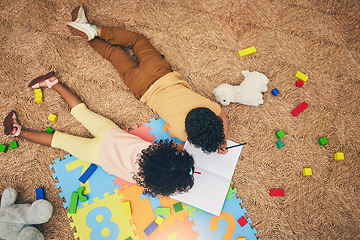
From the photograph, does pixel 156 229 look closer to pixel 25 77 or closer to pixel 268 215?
pixel 268 215

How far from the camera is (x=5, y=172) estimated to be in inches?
43.4

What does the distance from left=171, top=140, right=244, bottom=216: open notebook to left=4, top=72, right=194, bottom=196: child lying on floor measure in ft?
0.19

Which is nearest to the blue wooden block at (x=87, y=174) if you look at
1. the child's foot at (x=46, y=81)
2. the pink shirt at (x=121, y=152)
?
the pink shirt at (x=121, y=152)

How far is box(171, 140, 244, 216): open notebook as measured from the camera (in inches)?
40.3

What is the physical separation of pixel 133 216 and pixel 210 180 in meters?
0.40

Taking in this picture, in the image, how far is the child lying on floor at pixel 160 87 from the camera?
81 cm

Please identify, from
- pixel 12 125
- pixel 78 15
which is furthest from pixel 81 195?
pixel 78 15

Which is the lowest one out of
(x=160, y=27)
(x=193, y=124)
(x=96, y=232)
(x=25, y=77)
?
(x=96, y=232)

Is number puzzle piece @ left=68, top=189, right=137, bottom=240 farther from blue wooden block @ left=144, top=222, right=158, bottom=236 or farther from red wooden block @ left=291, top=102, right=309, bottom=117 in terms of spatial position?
red wooden block @ left=291, top=102, right=309, bottom=117

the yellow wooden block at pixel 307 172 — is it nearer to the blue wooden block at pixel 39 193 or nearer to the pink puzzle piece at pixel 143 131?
the pink puzzle piece at pixel 143 131

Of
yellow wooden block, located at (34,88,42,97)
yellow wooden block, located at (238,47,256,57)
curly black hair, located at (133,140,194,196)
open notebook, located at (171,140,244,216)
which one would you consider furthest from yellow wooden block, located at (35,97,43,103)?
yellow wooden block, located at (238,47,256,57)

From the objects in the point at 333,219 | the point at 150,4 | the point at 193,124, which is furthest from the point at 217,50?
the point at 333,219

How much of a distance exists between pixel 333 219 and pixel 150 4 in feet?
4.61

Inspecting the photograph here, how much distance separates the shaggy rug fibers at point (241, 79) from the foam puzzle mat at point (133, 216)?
0.22 feet
